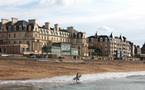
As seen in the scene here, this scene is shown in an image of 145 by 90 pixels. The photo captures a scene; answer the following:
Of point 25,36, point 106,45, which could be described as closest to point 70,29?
point 106,45

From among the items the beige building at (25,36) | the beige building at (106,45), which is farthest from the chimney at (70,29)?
the beige building at (106,45)

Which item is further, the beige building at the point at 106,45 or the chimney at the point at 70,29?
the beige building at the point at 106,45

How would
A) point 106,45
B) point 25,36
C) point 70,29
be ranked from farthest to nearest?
1. point 106,45
2. point 70,29
3. point 25,36

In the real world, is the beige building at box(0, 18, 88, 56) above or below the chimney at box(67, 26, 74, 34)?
below

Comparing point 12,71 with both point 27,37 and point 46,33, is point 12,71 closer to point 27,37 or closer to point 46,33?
point 27,37

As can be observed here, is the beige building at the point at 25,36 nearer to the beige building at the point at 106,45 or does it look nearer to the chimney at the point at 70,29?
the chimney at the point at 70,29

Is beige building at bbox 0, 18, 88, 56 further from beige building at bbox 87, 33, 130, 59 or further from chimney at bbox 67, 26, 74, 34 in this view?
beige building at bbox 87, 33, 130, 59

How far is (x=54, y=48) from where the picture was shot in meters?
83.5

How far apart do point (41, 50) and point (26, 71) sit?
4525 cm

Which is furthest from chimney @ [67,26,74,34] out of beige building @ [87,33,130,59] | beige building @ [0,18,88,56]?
beige building @ [87,33,130,59]

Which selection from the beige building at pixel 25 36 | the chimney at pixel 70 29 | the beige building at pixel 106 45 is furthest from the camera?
the beige building at pixel 106 45

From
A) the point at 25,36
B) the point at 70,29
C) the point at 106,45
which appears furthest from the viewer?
the point at 106,45

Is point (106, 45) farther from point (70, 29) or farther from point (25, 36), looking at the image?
point (25, 36)

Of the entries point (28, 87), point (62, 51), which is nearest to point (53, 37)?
point (62, 51)
